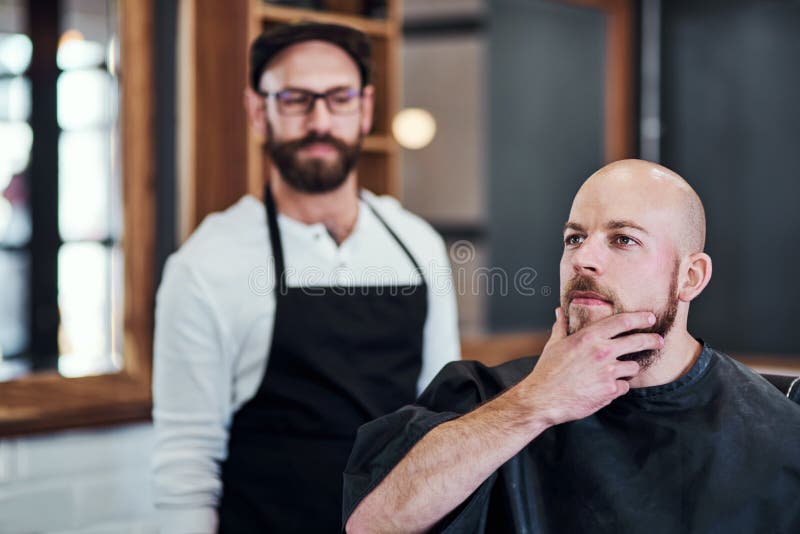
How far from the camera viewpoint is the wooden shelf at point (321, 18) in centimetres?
234

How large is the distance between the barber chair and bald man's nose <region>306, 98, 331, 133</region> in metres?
0.99

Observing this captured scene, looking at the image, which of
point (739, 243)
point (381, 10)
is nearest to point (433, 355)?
point (381, 10)

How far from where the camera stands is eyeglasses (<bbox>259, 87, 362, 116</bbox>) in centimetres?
189

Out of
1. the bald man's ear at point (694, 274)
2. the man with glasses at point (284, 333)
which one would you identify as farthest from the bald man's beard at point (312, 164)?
the bald man's ear at point (694, 274)

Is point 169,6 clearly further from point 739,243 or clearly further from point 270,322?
point 739,243

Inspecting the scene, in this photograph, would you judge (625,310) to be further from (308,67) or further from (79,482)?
(79,482)

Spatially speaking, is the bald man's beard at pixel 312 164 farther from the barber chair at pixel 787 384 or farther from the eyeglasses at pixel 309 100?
the barber chair at pixel 787 384

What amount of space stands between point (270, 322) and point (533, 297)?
2.62 meters

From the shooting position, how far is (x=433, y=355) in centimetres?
211

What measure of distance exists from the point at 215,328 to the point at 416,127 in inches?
110

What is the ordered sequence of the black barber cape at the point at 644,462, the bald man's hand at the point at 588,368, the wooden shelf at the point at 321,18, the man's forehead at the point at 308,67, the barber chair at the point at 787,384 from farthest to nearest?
the wooden shelf at the point at 321,18 < the man's forehead at the point at 308,67 < the barber chair at the point at 787,384 < the black barber cape at the point at 644,462 < the bald man's hand at the point at 588,368

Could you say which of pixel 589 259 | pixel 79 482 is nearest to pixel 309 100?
pixel 589 259

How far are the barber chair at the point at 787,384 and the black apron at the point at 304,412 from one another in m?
0.79

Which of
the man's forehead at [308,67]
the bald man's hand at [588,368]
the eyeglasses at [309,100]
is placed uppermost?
the man's forehead at [308,67]
